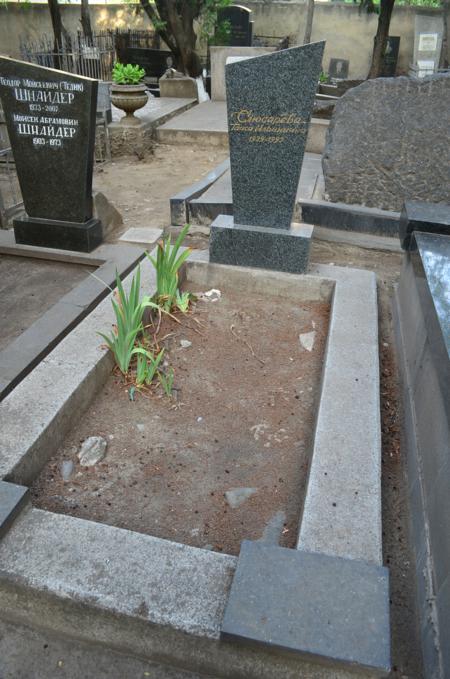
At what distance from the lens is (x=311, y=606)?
5.00 feet

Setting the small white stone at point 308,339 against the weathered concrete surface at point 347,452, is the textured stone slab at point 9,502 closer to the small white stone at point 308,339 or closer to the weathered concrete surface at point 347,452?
the weathered concrete surface at point 347,452

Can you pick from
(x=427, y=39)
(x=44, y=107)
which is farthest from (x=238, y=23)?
(x=44, y=107)

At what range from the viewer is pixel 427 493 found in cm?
208


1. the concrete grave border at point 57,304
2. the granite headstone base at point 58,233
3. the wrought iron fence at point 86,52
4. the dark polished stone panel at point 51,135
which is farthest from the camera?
the wrought iron fence at point 86,52

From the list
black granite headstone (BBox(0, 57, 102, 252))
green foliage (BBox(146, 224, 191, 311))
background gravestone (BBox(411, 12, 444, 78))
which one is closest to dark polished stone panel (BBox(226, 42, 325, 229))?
green foliage (BBox(146, 224, 191, 311))

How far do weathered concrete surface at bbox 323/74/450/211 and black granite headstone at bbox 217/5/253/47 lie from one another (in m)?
12.9

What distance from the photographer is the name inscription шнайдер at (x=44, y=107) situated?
4016 millimetres

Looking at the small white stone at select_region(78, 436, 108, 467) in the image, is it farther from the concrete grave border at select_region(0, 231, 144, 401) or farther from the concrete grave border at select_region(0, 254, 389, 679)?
the concrete grave border at select_region(0, 231, 144, 401)

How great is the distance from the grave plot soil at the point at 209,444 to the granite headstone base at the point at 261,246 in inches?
24.1

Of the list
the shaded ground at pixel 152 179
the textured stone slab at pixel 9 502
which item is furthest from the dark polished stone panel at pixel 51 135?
the textured stone slab at pixel 9 502

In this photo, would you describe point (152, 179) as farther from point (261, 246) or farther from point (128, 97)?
point (261, 246)

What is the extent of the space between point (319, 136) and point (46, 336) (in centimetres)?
574

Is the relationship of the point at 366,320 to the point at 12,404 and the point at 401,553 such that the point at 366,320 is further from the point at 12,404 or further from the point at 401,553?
the point at 12,404

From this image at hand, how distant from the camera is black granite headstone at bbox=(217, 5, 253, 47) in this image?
51.9 ft
